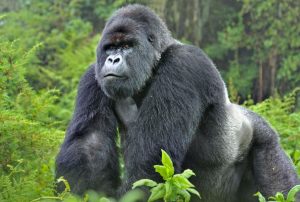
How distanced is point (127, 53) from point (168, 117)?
1.65 feet

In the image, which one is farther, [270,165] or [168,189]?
[270,165]

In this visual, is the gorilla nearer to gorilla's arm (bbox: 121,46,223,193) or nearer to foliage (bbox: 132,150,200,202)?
gorilla's arm (bbox: 121,46,223,193)

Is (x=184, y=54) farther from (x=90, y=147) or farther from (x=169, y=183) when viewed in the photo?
(x=169, y=183)

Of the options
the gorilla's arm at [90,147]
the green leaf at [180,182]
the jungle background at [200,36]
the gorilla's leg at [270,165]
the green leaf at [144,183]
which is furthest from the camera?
the jungle background at [200,36]

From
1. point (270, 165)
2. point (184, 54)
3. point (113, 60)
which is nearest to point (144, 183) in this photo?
point (113, 60)

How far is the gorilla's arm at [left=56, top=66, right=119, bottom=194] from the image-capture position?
12.9 ft

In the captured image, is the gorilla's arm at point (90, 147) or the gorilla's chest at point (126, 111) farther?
the gorilla's chest at point (126, 111)

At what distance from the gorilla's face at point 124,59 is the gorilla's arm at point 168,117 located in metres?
0.10

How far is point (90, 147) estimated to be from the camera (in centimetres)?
401

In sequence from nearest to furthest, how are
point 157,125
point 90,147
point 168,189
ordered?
point 168,189 → point 157,125 → point 90,147

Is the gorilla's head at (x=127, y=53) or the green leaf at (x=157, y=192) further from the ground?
the gorilla's head at (x=127, y=53)

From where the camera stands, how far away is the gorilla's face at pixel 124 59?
4.05 meters

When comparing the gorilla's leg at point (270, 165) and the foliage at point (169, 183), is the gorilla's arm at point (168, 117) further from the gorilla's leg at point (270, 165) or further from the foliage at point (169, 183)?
the foliage at point (169, 183)

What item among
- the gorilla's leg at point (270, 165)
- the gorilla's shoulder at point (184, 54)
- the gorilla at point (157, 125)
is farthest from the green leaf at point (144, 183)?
the gorilla's leg at point (270, 165)
